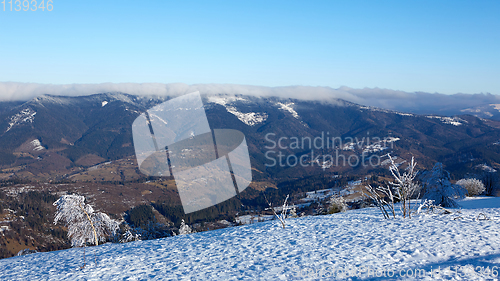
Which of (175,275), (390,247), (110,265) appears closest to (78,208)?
(110,265)

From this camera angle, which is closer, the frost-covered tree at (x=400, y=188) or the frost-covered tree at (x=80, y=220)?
the frost-covered tree at (x=400, y=188)

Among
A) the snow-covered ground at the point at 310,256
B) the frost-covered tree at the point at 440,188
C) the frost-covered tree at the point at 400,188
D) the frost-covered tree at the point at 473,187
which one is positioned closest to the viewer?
the snow-covered ground at the point at 310,256

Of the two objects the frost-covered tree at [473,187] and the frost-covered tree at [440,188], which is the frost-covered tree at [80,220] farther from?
the frost-covered tree at [473,187]

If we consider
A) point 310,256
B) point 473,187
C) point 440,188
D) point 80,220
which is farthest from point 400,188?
point 473,187

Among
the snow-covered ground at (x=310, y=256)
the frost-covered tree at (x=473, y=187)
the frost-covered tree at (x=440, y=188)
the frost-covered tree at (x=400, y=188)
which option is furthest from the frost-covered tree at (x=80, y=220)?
the frost-covered tree at (x=473, y=187)

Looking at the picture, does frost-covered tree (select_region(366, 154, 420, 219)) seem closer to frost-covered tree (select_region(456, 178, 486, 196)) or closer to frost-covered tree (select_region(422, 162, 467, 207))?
frost-covered tree (select_region(422, 162, 467, 207))

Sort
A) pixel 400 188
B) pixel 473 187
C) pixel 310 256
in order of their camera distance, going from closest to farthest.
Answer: pixel 310 256
pixel 400 188
pixel 473 187

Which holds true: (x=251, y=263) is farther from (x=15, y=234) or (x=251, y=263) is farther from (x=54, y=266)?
(x=15, y=234)

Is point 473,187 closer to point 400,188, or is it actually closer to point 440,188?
point 440,188
